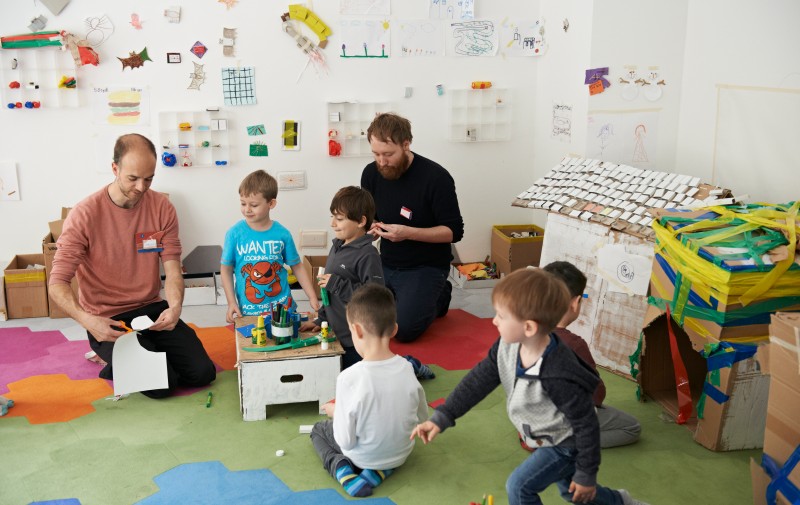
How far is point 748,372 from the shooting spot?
10.5ft

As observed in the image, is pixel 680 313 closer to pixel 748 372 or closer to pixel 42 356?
pixel 748 372

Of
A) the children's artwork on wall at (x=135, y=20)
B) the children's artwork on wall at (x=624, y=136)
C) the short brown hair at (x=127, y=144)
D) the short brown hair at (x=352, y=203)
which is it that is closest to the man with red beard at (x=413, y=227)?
the short brown hair at (x=352, y=203)

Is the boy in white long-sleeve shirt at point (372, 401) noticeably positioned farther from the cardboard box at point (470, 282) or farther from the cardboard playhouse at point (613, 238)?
the cardboard box at point (470, 282)

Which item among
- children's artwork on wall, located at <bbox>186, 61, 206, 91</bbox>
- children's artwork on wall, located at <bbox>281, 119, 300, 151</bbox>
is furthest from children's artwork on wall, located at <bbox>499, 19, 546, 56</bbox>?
children's artwork on wall, located at <bbox>186, 61, 206, 91</bbox>

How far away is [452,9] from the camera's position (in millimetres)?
5465

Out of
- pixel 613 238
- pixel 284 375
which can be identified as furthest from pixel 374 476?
pixel 613 238

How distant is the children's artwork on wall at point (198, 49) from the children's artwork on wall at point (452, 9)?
1.56 m

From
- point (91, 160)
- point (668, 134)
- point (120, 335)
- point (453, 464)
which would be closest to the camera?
point (453, 464)

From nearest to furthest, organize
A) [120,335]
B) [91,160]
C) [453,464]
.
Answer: [453,464] → [120,335] → [91,160]

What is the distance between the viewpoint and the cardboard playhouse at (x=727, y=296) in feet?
10.0

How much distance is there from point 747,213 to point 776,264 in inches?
17.1

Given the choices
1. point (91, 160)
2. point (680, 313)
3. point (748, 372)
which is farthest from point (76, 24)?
point (748, 372)

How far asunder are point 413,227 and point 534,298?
2419mm

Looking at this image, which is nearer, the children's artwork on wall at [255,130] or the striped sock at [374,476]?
the striped sock at [374,476]
